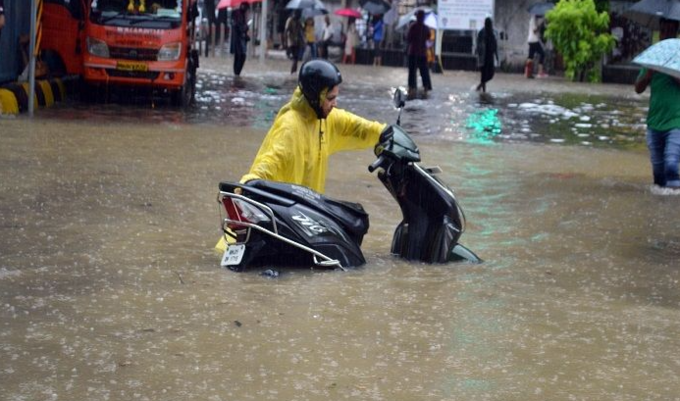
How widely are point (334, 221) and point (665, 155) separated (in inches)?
201

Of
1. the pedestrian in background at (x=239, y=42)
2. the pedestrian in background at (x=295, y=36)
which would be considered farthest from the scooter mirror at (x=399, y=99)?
the pedestrian in background at (x=295, y=36)

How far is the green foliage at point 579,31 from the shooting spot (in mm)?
33875

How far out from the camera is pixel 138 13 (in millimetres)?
19359

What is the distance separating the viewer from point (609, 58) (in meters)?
38.7

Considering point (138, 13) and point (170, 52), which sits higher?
point (138, 13)

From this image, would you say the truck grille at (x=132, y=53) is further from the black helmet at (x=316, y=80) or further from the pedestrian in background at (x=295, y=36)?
the pedestrian in background at (x=295, y=36)

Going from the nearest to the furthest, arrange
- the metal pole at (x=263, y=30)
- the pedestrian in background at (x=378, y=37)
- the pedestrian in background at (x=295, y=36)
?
1. the pedestrian in background at (x=295, y=36)
2. the metal pole at (x=263, y=30)
3. the pedestrian in background at (x=378, y=37)

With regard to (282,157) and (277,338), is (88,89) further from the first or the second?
(277,338)

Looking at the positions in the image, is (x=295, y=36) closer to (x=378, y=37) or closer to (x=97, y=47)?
(x=378, y=37)

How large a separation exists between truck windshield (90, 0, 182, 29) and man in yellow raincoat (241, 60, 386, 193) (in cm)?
1206

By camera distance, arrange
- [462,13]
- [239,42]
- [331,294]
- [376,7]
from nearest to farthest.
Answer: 1. [331,294]
2. [239,42]
3. [462,13]
4. [376,7]

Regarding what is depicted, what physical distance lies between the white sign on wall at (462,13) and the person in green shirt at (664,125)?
25.4 meters

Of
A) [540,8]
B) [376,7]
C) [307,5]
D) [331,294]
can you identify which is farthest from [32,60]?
[376,7]

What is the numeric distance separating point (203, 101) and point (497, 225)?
1226 cm
